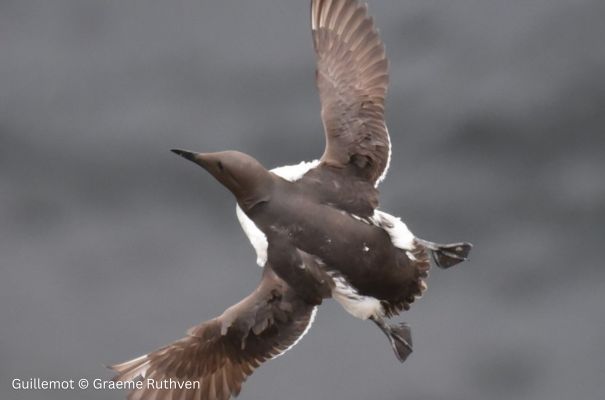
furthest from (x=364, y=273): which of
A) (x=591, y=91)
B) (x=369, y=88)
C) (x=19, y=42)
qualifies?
(x=19, y=42)

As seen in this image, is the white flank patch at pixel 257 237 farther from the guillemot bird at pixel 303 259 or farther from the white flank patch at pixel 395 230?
the white flank patch at pixel 395 230

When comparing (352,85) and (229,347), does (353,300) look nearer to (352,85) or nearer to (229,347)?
(229,347)

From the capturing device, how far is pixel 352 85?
8.38 meters

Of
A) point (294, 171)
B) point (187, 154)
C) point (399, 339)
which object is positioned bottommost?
point (399, 339)

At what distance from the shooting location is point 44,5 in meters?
9.81

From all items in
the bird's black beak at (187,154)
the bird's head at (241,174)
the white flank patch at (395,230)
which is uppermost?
the bird's black beak at (187,154)

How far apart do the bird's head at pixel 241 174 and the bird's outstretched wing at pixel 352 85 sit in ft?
1.57

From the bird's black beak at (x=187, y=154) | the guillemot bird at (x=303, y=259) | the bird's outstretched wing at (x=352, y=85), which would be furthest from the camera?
the bird's outstretched wing at (x=352, y=85)

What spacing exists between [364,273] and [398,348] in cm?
66

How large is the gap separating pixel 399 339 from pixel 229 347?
3.02ft

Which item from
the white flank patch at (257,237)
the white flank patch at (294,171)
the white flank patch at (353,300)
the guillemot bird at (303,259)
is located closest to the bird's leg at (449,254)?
the guillemot bird at (303,259)

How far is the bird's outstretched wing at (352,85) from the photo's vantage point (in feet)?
26.5

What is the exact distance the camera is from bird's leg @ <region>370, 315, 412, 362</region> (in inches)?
322

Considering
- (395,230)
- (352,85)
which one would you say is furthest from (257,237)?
(352,85)
